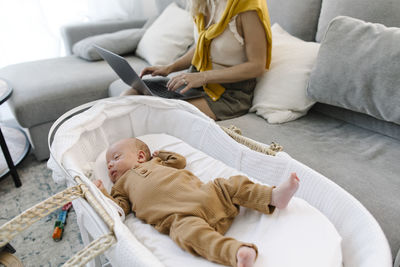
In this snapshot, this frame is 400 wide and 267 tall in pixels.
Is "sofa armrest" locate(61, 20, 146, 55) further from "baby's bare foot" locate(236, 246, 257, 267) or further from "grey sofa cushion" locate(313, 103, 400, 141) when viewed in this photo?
"baby's bare foot" locate(236, 246, 257, 267)

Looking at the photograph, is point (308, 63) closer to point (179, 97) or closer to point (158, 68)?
point (179, 97)

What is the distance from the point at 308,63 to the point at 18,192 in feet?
5.18

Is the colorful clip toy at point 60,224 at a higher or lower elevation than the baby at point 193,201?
lower

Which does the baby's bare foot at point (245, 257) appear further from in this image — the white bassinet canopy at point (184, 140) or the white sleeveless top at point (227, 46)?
the white sleeveless top at point (227, 46)

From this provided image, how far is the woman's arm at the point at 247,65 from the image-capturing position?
121 centimetres

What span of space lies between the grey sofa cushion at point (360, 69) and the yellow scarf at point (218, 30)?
0.82 ft

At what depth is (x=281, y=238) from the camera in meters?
0.70

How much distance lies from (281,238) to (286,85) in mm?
771

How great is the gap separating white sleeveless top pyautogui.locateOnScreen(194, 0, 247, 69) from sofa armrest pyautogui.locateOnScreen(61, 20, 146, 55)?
58.1 inches

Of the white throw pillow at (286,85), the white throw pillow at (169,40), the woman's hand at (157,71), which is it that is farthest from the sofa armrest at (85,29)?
the white throw pillow at (286,85)

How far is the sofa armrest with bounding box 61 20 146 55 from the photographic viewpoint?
2.37m

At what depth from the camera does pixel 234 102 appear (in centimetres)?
136

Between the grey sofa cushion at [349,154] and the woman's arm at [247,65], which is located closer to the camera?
the grey sofa cushion at [349,154]

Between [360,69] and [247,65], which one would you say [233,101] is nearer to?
[247,65]
